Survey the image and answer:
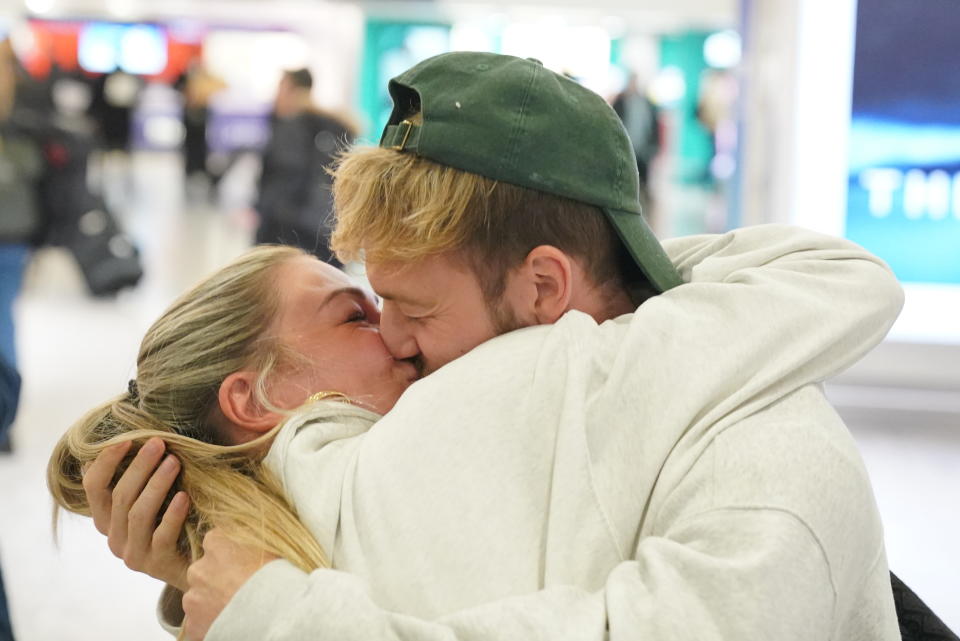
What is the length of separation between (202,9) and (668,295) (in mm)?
17257

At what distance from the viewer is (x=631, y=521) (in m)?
1.27

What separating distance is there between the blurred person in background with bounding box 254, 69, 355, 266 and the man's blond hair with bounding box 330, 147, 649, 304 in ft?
16.8

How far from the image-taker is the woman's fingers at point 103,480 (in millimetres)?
1528

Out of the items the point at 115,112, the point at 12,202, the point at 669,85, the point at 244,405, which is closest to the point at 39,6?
the point at 115,112

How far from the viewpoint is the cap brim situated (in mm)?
1479

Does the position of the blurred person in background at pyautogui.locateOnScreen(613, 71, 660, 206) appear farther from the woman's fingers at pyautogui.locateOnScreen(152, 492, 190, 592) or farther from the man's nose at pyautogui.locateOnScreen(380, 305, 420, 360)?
the woman's fingers at pyautogui.locateOnScreen(152, 492, 190, 592)

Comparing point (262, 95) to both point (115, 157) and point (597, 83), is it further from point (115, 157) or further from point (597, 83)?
point (597, 83)

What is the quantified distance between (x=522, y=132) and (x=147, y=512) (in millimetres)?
773

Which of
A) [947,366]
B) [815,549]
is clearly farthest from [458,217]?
[947,366]

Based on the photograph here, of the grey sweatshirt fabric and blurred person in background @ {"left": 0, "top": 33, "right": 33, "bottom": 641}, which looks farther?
blurred person in background @ {"left": 0, "top": 33, "right": 33, "bottom": 641}

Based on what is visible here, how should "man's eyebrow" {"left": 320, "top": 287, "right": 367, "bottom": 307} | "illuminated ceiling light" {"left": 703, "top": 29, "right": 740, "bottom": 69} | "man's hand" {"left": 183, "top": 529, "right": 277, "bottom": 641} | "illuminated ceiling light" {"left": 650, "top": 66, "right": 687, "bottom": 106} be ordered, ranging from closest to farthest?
"man's hand" {"left": 183, "top": 529, "right": 277, "bottom": 641} < "man's eyebrow" {"left": 320, "top": 287, "right": 367, "bottom": 307} < "illuminated ceiling light" {"left": 703, "top": 29, "right": 740, "bottom": 69} < "illuminated ceiling light" {"left": 650, "top": 66, "right": 687, "bottom": 106}

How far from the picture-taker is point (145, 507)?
1484 millimetres

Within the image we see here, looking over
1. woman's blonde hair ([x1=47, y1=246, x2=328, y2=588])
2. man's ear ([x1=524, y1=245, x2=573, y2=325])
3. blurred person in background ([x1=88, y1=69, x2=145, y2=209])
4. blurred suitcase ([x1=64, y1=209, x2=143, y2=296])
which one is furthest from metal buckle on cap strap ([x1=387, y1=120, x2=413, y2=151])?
blurred person in background ([x1=88, y1=69, x2=145, y2=209])

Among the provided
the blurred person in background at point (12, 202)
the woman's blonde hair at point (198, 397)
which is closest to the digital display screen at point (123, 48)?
the blurred person in background at point (12, 202)
